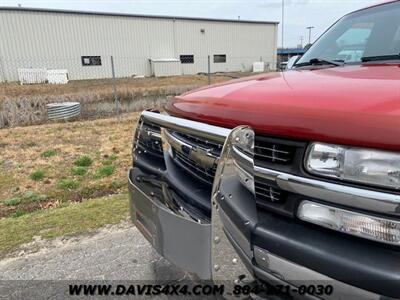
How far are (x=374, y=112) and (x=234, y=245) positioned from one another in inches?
30.4

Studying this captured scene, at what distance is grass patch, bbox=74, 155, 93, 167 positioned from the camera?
19.0 feet

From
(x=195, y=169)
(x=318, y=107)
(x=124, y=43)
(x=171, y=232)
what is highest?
(x=124, y=43)

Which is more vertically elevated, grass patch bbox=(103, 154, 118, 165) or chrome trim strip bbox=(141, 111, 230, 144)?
chrome trim strip bbox=(141, 111, 230, 144)

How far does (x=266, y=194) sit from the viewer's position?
5.25ft

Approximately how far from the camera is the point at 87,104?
42.5 ft

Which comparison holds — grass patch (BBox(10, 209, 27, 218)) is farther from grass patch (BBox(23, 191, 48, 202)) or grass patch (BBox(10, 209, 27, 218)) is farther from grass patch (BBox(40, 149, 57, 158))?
grass patch (BBox(40, 149, 57, 158))

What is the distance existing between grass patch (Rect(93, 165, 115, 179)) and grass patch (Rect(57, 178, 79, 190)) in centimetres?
31

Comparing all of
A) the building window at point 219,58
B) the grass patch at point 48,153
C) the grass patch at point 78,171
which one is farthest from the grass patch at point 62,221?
the building window at point 219,58

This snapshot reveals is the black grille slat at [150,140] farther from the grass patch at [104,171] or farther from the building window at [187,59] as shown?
the building window at [187,59]

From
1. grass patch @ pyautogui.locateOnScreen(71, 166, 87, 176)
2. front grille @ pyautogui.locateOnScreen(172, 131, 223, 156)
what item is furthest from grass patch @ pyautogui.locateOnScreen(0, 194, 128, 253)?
front grille @ pyautogui.locateOnScreen(172, 131, 223, 156)

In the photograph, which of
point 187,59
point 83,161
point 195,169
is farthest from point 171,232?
point 187,59

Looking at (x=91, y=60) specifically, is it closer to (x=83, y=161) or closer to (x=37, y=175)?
(x=83, y=161)

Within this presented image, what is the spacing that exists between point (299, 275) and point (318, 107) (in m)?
0.65

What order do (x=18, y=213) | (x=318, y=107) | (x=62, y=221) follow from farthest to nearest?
(x=18, y=213)
(x=62, y=221)
(x=318, y=107)
